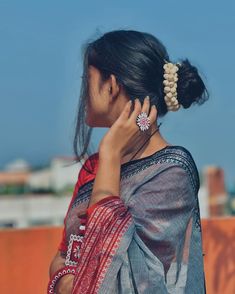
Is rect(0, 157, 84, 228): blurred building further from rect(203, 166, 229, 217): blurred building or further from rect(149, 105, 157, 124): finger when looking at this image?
rect(149, 105, 157, 124): finger

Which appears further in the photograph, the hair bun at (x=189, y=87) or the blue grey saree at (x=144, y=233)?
the hair bun at (x=189, y=87)

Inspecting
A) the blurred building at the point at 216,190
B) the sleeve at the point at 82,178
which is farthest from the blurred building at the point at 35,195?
the sleeve at the point at 82,178

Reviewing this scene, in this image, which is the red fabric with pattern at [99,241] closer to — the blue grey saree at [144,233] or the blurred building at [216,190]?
the blue grey saree at [144,233]

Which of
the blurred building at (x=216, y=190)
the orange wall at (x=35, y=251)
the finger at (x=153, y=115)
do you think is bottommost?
the blurred building at (x=216, y=190)

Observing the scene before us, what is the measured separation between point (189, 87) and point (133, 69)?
0.18m

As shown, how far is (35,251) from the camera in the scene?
532 cm

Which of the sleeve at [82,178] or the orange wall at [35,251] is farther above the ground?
the sleeve at [82,178]

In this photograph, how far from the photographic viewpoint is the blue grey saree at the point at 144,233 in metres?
1.91

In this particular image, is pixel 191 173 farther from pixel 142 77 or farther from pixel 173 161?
pixel 142 77

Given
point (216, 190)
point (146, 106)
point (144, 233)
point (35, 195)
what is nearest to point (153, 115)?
point (146, 106)

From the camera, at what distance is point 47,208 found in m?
40.8

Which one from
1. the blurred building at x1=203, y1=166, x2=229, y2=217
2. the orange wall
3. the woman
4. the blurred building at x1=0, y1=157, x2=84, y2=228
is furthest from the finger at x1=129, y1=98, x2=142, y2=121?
the blurred building at x1=0, y1=157, x2=84, y2=228

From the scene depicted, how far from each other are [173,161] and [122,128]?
138mm

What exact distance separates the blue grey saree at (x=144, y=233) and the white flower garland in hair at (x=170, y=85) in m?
0.11
